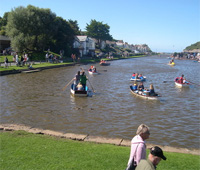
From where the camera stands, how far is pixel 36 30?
185 feet

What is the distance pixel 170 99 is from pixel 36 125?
14.0m

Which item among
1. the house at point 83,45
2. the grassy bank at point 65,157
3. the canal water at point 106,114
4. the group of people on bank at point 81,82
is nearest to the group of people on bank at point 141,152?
the grassy bank at point 65,157

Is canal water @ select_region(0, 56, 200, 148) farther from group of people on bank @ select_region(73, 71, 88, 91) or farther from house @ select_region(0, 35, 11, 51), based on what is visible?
house @ select_region(0, 35, 11, 51)

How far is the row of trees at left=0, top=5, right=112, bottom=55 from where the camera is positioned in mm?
53344

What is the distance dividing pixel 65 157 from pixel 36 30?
177ft

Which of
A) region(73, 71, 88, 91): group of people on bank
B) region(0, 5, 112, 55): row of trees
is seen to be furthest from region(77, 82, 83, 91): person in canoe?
region(0, 5, 112, 55): row of trees

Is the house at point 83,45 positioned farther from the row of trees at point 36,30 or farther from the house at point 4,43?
the house at point 4,43

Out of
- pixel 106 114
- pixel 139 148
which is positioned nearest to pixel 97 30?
pixel 106 114

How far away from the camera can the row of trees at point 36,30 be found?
53.3 m

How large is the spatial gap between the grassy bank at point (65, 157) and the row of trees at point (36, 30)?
4843 centimetres

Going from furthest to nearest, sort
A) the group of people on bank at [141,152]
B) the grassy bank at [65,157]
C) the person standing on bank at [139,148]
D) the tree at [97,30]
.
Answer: the tree at [97,30], the grassy bank at [65,157], the person standing on bank at [139,148], the group of people on bank at [141,152]

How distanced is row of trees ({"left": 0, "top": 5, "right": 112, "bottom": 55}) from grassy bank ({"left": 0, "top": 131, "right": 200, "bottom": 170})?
4843 cm

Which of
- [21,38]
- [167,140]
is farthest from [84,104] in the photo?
[21,38]

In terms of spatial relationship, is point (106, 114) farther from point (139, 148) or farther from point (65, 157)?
point (139, 148)
